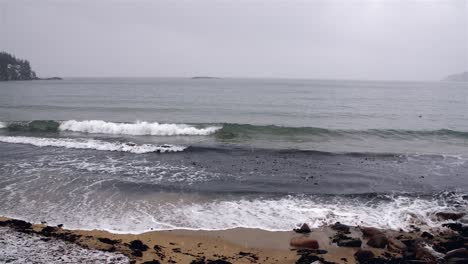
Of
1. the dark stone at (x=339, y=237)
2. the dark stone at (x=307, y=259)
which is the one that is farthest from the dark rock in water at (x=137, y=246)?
the dark stone at (x=339, y=237)

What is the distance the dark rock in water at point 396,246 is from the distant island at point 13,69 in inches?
5529

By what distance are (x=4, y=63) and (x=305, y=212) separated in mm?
140310

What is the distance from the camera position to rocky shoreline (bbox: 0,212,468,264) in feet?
27.5

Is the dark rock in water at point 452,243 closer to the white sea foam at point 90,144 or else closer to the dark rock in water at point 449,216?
the dark rock in water at point 449,216

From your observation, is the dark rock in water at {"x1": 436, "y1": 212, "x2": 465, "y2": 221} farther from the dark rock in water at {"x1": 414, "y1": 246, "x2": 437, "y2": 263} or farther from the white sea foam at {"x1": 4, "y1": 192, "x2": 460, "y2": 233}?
the dark rock in water at {"x1": 414, "y1": 246, "x2": 437, "y2": 263}

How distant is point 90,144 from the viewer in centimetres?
2119

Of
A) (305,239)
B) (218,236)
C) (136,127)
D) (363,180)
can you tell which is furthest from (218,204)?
(136,127)

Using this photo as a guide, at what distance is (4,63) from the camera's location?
397 ft

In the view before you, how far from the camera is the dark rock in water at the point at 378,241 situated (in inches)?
360

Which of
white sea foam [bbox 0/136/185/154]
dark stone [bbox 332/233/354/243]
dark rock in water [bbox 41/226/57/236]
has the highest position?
white sea foam [bbox 0/136/185/154]

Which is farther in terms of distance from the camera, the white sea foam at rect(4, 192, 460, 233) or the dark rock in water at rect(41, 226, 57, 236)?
the white sea foam at rect(4, 192, 460, 233)

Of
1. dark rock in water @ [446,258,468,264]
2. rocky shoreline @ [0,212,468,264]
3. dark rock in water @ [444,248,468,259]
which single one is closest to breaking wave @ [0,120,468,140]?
rocky shoreline @ [0,212,468,264]

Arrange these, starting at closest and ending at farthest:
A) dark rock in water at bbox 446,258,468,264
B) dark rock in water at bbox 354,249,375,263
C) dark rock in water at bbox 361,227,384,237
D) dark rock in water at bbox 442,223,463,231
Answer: dark rock in water at bbox 446,258,468,264 < dark rock in water at bbox 354,249,375,263 < dark rock in water at bbox 361,227,384,237 < dark rock in water at bbox 442,223,463,231

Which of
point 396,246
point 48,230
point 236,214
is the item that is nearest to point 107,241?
point 48,230
